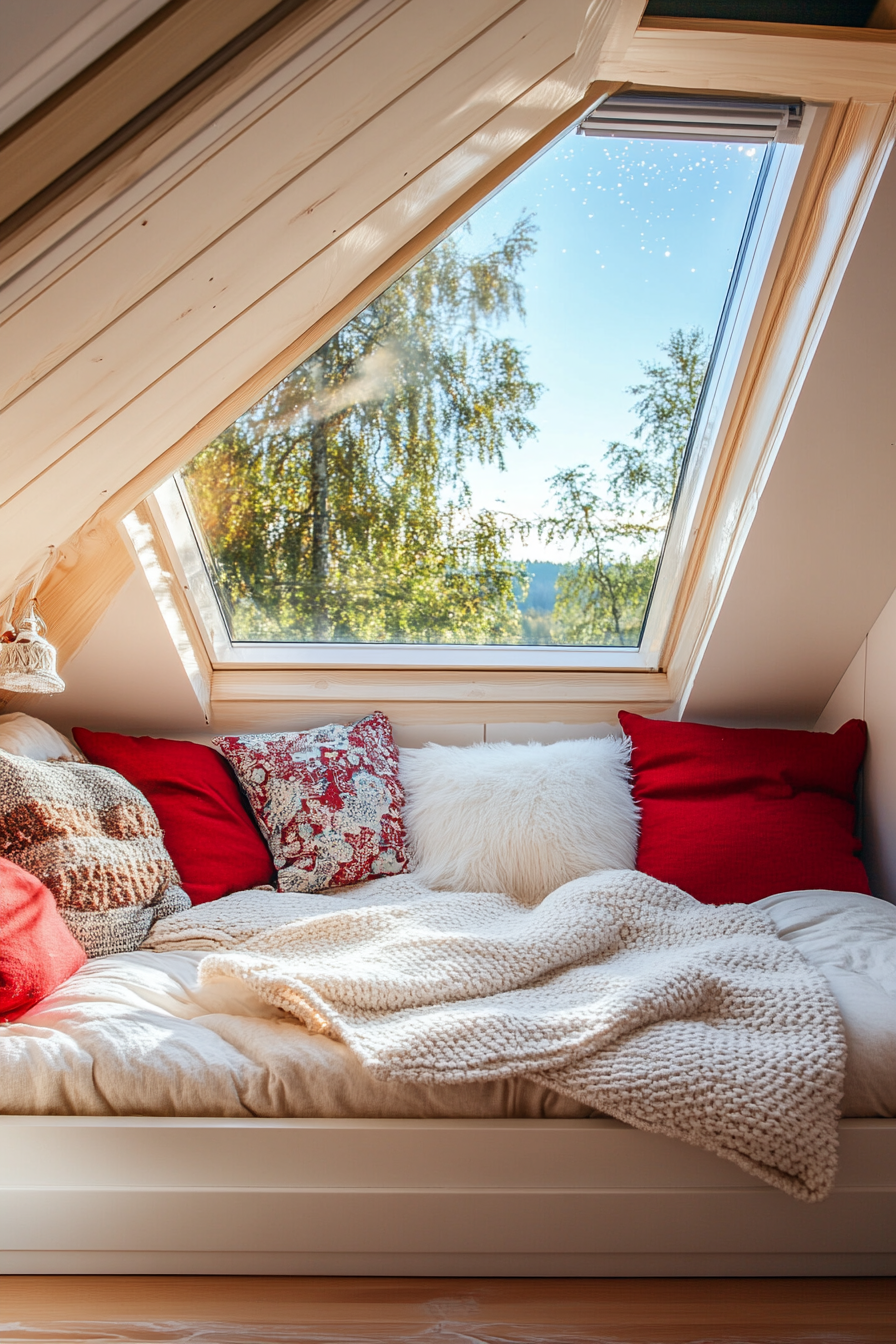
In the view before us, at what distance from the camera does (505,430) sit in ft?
7.25

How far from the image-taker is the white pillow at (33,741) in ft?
6.57

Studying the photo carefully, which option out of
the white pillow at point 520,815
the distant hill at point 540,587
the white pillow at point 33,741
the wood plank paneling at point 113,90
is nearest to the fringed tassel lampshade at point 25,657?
the white pillow at point 33,741

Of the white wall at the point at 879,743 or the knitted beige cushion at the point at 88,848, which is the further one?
the white wall at the point at 879,743

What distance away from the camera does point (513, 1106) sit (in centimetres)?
138

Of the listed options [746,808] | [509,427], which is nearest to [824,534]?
[746,808]

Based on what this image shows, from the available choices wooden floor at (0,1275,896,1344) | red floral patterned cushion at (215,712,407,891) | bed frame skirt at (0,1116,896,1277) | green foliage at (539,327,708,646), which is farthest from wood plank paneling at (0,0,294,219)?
red floral patterned cushion at (215,712,407,891)

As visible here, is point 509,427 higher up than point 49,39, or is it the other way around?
point 509,427

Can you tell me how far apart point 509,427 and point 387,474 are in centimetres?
33

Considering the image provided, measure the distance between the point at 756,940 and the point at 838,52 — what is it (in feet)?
4.94

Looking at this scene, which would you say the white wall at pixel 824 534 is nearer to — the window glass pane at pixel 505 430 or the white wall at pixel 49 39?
the window glass pane at pixel 505 430

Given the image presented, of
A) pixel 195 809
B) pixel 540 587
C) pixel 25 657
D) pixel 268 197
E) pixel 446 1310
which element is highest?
pixel 268 197

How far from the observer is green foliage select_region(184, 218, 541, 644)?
2.01 m

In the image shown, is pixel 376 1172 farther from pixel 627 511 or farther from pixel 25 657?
pixel 627 511

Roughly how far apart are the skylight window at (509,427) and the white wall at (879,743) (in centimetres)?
61
